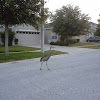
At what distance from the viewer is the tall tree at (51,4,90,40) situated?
25.5 meters

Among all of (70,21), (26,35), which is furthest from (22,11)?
(26,35)

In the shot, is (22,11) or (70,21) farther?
(70,21)

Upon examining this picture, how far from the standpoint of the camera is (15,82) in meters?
5.55

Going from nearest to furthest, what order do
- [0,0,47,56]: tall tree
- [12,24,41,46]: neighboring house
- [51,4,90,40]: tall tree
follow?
1. [0,0,47,56]: tall tree
2. [51,4,90,40]: tall tree
3. [12,24,41,46]: neighboring house

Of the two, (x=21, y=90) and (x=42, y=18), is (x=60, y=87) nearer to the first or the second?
(x=21, y=90)

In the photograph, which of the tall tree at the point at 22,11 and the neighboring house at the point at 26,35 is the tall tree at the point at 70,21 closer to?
the neighboring house at the point at 26,35

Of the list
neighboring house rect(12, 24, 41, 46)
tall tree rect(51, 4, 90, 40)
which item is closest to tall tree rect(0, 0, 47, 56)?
tall tree rect(51, 4, 90, 40)

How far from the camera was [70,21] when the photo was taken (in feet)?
83.1

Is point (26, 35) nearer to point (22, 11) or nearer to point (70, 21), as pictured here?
point (70, 21)

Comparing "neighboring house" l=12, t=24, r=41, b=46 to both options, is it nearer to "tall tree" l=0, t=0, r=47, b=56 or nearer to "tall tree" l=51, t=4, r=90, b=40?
"tall tree" l=51, t=4, r=90, b=40

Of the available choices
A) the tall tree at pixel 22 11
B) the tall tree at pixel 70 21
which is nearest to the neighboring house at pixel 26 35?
→ the tall tree at pixel 70 21

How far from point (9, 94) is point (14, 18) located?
8.33 m

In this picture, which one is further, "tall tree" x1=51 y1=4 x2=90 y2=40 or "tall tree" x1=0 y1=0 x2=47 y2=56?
"tall tree" x1=51 y1=4 x2=90 y2=40

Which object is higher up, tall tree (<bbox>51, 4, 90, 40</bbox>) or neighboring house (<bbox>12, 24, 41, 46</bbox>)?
tall tree (<bbox>51, 4, 90, 40</bbox>)
